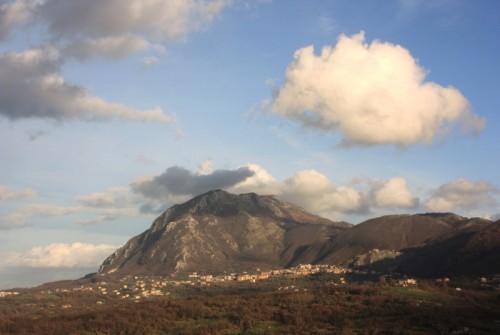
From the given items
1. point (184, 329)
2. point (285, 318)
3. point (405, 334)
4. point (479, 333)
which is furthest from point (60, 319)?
point (479, 333)

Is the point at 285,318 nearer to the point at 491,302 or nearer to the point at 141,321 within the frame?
the point at 141,321

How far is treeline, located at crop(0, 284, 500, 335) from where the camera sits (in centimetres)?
9300

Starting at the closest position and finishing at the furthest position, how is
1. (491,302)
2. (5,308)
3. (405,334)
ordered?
(405,334) → (491,302) → (5,308)

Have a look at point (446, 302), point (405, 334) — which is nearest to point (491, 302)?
point (446, 302)

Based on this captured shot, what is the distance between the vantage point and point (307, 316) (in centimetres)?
10312

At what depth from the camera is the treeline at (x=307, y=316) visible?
93000 mm

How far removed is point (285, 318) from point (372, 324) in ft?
55.3

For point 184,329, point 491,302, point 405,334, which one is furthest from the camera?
point 491,302

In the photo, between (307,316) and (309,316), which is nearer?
(309,316)

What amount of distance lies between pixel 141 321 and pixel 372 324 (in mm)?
45200

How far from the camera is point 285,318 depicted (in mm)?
103188

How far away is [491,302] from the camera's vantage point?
123562 mm

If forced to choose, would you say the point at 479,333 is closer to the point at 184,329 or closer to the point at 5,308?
the point at 184,329

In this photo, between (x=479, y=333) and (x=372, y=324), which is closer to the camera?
(x=479, y=333)
